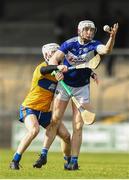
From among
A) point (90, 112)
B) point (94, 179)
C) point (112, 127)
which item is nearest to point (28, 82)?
point (112, 127)

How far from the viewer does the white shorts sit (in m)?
14.6

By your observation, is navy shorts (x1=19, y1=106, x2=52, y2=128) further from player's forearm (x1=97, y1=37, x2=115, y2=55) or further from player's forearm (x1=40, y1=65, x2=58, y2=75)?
player's forearm (x1=97, y1=37, x2=115, y2=55)

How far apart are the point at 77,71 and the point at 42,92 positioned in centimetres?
65

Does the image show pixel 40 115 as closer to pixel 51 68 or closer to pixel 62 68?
pixel 51 68

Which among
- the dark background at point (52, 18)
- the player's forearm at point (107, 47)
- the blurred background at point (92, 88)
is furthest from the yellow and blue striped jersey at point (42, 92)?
the dark background at point (52, 18)

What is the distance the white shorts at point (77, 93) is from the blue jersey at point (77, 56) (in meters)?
0.08

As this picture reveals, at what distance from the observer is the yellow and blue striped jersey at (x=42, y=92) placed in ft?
48.2

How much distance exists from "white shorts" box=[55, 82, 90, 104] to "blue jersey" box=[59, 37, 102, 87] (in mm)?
79

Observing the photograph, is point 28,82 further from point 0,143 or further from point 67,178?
point 67,178

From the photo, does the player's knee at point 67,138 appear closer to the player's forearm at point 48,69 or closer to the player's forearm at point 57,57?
the player's forearm at point 48,69

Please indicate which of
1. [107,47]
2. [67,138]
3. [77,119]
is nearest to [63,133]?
[67,138]

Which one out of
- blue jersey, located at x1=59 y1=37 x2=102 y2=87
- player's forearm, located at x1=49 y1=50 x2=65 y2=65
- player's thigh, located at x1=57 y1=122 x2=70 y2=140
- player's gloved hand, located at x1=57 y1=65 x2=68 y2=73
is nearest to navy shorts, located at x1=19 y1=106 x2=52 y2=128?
player's thigh, located at x1=57 y1=122 x2=70 y2=140

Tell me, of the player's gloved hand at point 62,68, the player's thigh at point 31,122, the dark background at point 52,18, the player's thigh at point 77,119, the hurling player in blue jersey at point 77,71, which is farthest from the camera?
the dark background at point 52,18

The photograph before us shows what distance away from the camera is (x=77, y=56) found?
14.4 metres
